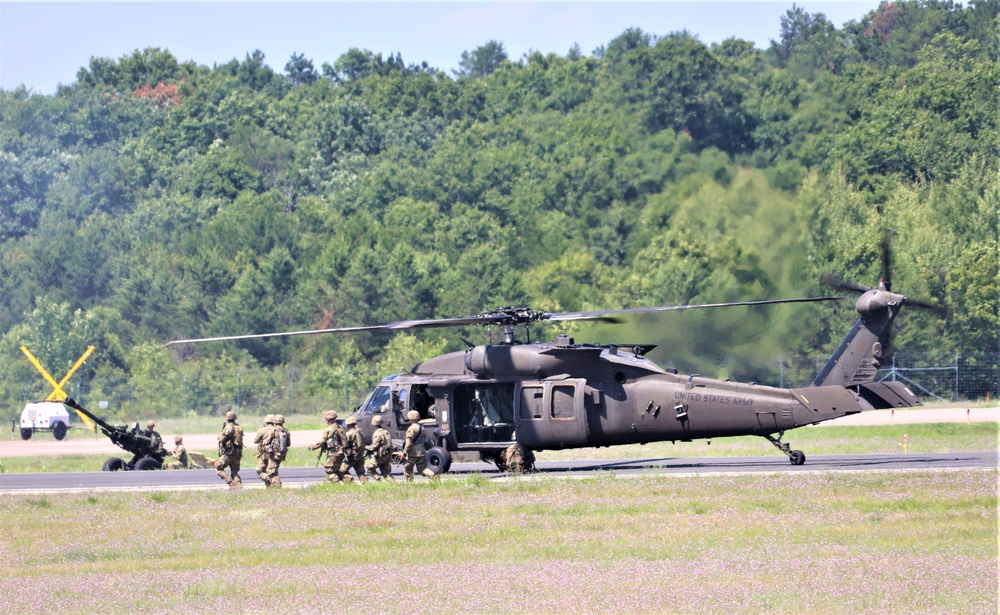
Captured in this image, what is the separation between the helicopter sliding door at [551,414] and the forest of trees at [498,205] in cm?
1607

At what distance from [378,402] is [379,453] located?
3.19 meters

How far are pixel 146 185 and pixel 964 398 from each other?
72.5 m

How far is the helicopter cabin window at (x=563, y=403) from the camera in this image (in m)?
25.9

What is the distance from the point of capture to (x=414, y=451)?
2567 centimetres

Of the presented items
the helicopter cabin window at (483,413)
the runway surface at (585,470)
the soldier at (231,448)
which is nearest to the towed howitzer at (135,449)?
the runway surface at (585,470)

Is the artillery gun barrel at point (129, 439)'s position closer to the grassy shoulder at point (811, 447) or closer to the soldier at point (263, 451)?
the grassy shoulder at point (811, 447)

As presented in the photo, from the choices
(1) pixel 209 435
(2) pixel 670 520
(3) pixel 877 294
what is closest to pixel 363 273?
(1) pixel 209 435

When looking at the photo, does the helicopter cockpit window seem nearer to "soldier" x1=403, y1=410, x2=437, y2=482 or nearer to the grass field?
"soldier" x1=403, y1=410, x2=437, y2=482

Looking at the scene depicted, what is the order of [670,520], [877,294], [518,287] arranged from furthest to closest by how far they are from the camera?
[518,287]
[877,294]
[670,520]

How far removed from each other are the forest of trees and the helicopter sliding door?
52.7 ft

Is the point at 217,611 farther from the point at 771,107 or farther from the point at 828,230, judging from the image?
the point at 771,107

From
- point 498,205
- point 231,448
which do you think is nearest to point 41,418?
point 231,448

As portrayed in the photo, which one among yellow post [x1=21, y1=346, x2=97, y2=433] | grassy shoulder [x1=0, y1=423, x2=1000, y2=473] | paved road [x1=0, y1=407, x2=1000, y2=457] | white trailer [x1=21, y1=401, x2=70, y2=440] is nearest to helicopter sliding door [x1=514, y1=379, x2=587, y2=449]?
grassy shoulder [x1=0, y1=423, x2=1000, y2=473]

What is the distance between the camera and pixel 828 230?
2233 inches
